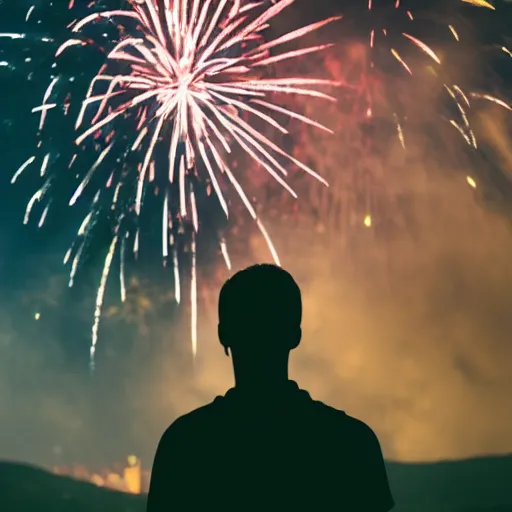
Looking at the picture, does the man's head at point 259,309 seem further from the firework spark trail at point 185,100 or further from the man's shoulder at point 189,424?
the firework spark trail at point 185,100

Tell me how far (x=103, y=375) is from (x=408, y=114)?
213 cm

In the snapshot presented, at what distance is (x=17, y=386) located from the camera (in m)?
3.55

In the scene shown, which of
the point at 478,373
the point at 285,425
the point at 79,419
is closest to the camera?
the point at 285,425

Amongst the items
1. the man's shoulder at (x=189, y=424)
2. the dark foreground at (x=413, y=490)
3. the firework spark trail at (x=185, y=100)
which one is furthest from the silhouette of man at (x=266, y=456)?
the firework spark trail at (x=185, y=100)

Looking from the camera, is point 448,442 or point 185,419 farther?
point 448,442

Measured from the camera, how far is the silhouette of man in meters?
0.74

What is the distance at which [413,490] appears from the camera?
315cm

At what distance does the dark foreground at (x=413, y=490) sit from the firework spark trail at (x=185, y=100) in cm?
66

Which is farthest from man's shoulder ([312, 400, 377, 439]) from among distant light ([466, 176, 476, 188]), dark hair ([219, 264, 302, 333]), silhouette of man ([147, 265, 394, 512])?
distant light ([466, 176, 476, 188])

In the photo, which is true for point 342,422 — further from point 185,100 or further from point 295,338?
point 185,100

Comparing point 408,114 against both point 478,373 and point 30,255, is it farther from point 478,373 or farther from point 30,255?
point 30,255

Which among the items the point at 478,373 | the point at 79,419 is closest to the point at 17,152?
the point at 79,419

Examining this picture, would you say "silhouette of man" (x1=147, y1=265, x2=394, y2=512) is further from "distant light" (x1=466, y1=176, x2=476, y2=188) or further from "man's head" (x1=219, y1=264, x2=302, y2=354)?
"distant light" (x1=466, y1=176, x2=476, y2=188)

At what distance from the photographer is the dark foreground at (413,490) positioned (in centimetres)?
311
